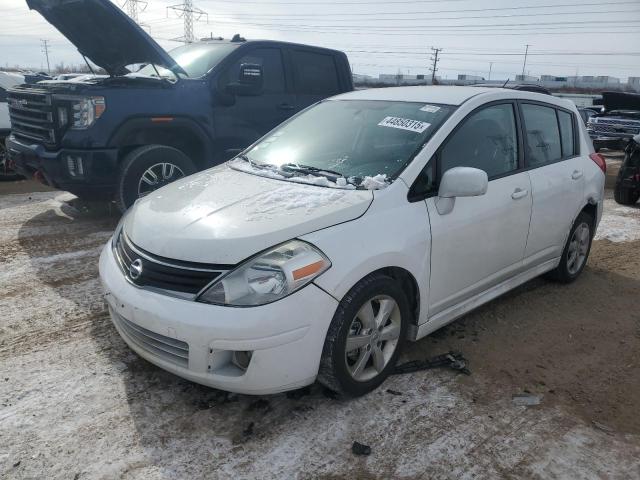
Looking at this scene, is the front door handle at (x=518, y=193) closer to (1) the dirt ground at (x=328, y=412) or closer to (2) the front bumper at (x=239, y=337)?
(1) the dirt ground at (x=328, y=412)

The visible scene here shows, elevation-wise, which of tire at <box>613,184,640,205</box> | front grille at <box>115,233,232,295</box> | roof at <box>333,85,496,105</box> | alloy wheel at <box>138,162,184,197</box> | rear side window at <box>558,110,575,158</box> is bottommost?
tire at <box>613,184,640,205</box>

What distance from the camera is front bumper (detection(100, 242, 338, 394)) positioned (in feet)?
7.98

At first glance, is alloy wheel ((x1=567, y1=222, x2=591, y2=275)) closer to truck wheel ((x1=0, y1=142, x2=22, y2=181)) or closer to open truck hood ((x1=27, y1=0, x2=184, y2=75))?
open truck hood ((x1=27, y1=0, x2=184, y2=75))

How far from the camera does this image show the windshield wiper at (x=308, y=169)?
3.36 m

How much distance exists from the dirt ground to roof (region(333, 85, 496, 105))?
164 centimetres

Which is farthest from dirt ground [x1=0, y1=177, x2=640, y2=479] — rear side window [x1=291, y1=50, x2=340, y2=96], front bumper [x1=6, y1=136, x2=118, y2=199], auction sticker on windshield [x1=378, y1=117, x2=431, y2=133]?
rear side window [x1=291, y1=50, x2=340, y2=96]

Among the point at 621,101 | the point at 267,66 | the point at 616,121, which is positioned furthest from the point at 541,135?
the point at 621,101

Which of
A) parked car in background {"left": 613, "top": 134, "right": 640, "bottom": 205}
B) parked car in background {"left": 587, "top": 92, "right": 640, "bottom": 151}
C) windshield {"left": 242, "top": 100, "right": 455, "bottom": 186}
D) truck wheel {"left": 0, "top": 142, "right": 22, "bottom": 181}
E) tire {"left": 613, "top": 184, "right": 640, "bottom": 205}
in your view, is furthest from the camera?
parked car in background {"left": 587, "top": 92, "right": 640, "bottom": 151}

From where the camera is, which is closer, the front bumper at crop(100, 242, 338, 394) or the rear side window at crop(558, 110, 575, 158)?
the front bumper at crop(100, 242, 338, 394)

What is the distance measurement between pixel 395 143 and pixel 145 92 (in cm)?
339

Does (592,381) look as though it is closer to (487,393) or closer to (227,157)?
(487,393)

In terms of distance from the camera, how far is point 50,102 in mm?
5473

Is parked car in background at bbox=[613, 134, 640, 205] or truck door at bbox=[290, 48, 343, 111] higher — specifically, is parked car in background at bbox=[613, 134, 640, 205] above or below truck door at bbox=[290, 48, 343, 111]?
below

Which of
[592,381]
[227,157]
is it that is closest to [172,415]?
[592,381]
